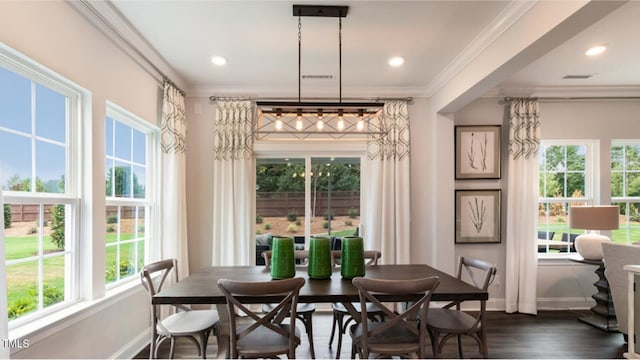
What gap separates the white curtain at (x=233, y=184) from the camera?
4.03 metres

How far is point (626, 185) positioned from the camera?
447 centimetres

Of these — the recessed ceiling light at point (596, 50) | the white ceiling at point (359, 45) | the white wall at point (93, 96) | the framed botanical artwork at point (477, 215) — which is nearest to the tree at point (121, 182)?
the white wall at point (93, 96)

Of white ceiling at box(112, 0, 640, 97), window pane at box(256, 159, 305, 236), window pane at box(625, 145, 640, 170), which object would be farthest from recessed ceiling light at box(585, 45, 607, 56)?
window pane at box(256, 159, 305, 236)

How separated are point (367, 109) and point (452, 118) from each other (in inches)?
73.7

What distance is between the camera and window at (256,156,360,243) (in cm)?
436

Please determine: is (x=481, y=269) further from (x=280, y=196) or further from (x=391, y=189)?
(x=280, y=196)

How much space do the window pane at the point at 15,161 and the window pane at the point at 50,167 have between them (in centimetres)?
8

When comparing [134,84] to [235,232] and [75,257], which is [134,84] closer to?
[75,257]

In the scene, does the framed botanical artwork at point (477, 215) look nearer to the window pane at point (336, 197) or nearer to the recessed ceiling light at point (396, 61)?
the window pane at point (336, 197)

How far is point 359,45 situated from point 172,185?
7.57 feet

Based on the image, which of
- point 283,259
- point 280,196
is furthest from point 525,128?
point 283,259

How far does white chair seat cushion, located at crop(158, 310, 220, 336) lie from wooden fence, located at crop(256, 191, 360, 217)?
1.82 metres

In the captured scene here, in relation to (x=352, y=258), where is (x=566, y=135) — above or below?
above

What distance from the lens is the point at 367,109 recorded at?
2688 mm
